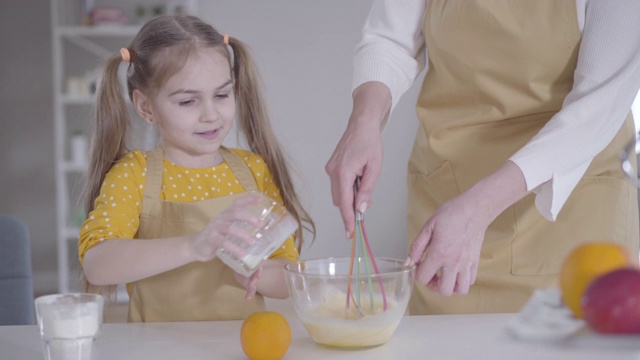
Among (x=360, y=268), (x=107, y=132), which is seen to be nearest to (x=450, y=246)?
(x=360, y=268)

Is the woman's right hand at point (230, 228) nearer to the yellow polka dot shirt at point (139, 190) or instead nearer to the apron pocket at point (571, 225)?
the yellow polka dot shirt at point (139, 190)

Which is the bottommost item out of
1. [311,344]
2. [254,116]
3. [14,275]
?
[14,275]

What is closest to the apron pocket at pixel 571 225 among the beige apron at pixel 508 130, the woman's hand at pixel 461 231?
the beige apron at pixel 508 130

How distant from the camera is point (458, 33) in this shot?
55.2 inches

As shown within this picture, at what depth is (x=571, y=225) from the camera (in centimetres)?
133

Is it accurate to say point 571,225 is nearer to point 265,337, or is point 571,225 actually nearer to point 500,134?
point 500,134

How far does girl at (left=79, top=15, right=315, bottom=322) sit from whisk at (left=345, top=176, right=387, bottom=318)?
27 centimetres

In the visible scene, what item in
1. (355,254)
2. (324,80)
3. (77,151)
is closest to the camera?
(355,254)

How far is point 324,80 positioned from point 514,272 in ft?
12.3

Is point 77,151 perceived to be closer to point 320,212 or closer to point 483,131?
point 320,212

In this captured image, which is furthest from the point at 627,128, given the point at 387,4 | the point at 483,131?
the point at 387,4

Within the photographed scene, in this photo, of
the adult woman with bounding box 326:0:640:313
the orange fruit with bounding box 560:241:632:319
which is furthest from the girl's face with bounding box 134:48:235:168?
the orange fruit with bounding box 560:241:632:319

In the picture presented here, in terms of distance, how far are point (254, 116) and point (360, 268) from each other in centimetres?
63

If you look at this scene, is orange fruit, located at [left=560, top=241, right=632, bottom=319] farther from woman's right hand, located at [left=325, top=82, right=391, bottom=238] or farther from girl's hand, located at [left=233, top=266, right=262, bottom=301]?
girl's hand, located at [left=233, top=266, right=262, bottom=301]
